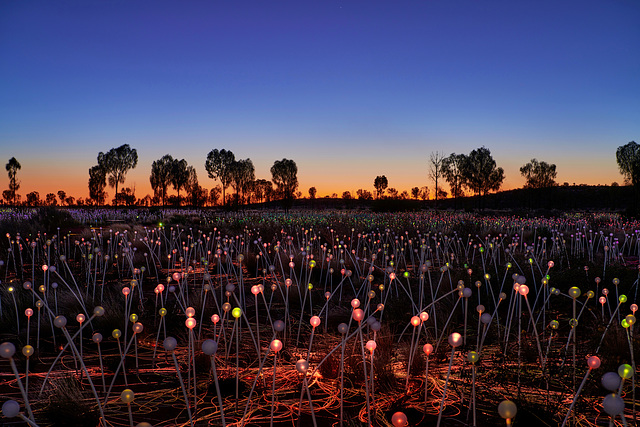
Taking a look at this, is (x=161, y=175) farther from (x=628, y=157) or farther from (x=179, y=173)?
(x=628, y=157)

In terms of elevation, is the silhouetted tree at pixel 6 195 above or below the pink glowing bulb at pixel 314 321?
above

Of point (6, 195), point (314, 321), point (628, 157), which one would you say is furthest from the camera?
point (6, 195)

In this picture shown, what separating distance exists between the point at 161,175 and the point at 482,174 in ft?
228

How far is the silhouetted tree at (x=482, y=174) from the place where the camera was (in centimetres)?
8044

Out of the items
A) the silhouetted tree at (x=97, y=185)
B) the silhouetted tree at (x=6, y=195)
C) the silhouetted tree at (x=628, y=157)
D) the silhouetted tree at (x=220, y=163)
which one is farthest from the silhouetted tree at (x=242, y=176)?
the silhouetted tree at (x=628, y=157)

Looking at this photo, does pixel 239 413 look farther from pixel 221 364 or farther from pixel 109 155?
pixel 109 155

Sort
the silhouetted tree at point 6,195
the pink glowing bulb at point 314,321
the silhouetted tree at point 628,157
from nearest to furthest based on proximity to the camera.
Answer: the pink glowing bulb at point 314,321, the silhouetted tree at point 628,157, the silhouetted tree at point 6,195

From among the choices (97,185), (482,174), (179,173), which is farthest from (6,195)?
(482,174)

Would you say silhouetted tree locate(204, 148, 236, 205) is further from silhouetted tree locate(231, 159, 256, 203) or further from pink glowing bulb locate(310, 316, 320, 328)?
pink glowing bulb locate(310, 316, 320, 328)

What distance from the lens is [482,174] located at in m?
81.4

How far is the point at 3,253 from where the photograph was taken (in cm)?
948

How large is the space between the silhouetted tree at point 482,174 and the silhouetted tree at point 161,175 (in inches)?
2509

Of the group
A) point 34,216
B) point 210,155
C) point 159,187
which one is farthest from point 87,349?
point 159,187

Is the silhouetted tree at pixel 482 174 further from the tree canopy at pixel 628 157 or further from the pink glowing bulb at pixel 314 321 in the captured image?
the pink glowing bulb at pixel 314 321
